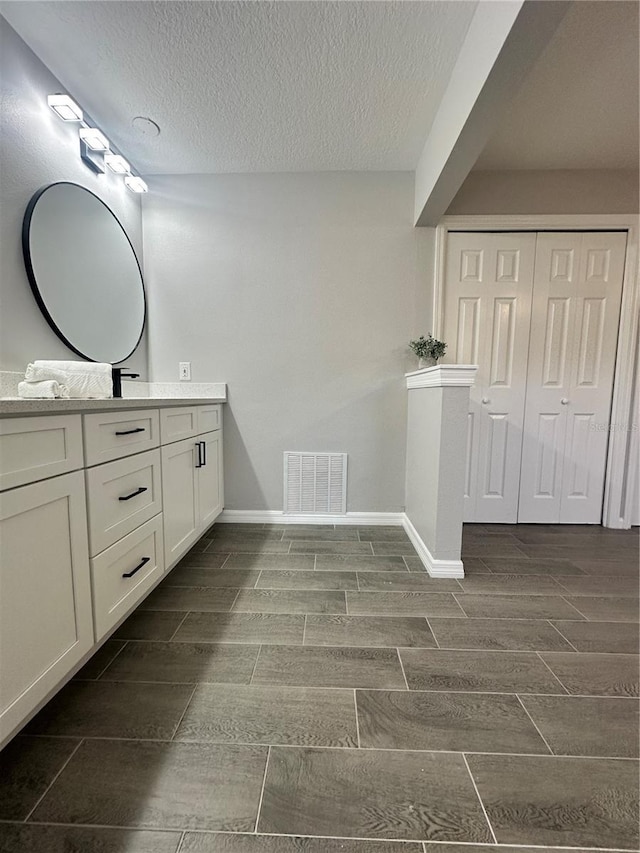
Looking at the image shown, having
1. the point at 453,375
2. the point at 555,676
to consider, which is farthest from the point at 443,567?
the point at 453,375

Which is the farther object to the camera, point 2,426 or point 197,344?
point 197,344

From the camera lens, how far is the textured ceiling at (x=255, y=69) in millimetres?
1319

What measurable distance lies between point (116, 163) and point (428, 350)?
6.95ft

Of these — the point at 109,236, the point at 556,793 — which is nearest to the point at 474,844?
the point at 556,793

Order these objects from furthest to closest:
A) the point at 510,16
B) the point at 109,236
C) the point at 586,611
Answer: the point at 109,236 < the point at 586,611 < the point at 510,16

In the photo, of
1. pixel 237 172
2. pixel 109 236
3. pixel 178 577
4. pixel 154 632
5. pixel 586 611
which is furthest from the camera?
pixel 237 172

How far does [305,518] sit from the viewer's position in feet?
7.92

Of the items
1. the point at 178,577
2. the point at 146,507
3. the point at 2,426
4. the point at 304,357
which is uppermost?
the point at 304,357

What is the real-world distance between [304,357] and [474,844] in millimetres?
2158

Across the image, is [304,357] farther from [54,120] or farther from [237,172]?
[54,120]

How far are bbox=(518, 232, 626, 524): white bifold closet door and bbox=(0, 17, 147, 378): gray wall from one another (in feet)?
9.30

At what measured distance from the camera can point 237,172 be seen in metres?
2.24

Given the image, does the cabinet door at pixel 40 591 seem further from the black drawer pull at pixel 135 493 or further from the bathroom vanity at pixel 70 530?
the black drawer pull at pixel 135 493

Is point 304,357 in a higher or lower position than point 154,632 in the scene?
higher
